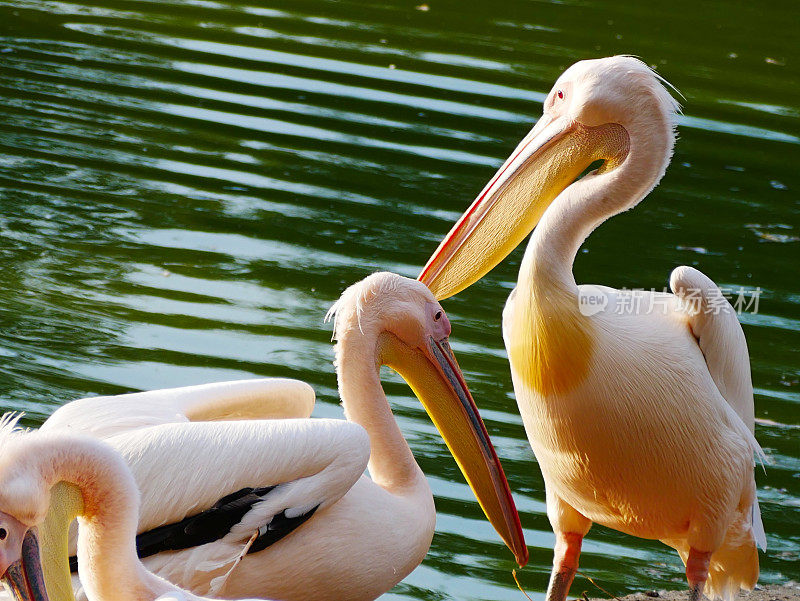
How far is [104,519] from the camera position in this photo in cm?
246

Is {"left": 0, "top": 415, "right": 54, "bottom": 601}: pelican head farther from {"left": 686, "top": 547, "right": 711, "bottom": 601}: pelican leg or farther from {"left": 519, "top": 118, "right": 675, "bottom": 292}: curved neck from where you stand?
{"left": 686, "top": 547, "right": 711, "bottom": 601}: pelican leg

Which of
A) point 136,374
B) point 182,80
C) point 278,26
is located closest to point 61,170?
point 182,80

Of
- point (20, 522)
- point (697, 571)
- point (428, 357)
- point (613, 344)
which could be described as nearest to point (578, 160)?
point (613, 344)

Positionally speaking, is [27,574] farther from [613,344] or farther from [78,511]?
[613,344]

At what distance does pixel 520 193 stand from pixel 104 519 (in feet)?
4.91

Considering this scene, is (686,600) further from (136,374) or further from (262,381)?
(136,374)

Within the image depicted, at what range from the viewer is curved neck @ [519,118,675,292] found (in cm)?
322

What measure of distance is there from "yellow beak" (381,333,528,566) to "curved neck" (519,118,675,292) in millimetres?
307

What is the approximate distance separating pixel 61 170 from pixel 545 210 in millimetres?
3613

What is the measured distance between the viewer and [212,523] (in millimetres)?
2807

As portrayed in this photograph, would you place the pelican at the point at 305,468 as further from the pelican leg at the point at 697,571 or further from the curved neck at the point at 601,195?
the pelican leg at the point at 697,571

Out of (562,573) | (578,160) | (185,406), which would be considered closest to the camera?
(185,406)

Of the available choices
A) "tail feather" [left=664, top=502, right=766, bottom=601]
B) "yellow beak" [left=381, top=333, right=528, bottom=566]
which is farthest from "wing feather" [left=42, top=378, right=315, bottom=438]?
"tail feather" [left=664, top=502, right=766, bottom=601]

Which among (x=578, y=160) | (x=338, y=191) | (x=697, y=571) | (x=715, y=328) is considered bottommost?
(x=697, y=571)
